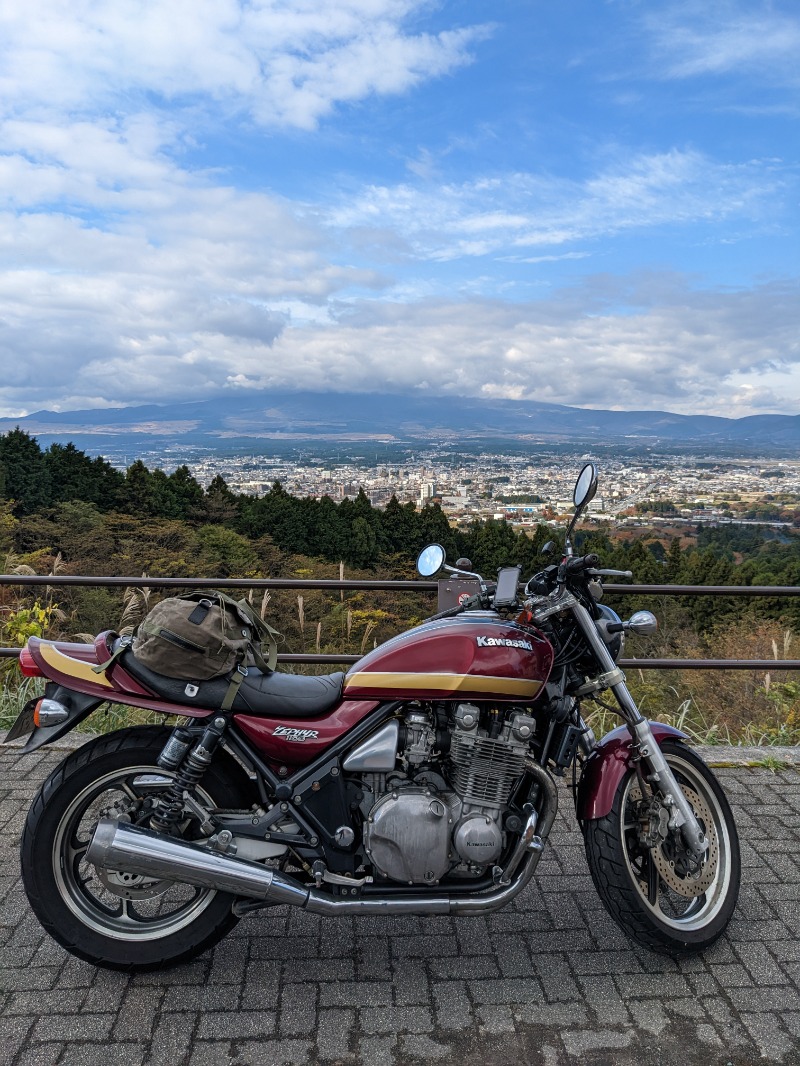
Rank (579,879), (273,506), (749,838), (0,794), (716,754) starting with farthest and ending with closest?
(273,506), (716,754), (0,794), (749,838), (579,879)

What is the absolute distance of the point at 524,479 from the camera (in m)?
8.44

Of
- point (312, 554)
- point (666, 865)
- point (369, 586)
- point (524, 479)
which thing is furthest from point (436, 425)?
point (666, 865)

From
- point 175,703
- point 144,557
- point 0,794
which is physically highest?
point 175,703

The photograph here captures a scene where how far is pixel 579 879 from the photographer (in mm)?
3340

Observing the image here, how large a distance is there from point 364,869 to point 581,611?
111 centimetres

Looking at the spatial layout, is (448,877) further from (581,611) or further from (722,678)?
(722,678)

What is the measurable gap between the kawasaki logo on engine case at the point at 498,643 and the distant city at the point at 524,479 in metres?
0.52

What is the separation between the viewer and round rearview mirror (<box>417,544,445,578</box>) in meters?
2.86

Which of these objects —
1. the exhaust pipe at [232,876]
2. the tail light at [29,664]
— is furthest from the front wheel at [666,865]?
the tail light at [29,664]

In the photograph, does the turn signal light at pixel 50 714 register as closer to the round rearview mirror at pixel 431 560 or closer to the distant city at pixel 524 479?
the round rearview mirror at pixel 431 560

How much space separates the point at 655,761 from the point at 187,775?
1557 mm

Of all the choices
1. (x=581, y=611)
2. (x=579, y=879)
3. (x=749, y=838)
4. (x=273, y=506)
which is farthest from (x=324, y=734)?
(x=273, y=506)

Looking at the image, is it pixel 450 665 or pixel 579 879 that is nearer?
pixel 450 665

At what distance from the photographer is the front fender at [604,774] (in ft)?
9.11
